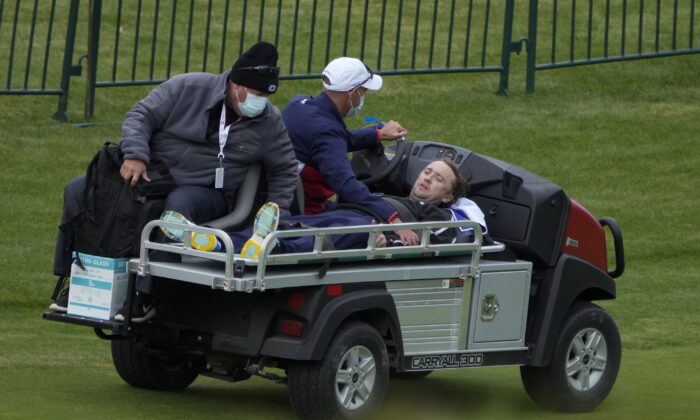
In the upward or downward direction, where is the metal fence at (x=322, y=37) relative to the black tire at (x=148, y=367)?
upward

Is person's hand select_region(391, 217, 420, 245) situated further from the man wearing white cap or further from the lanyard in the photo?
the lanyard

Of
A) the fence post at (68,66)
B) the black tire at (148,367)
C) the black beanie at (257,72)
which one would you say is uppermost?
the fence post at (68,66)

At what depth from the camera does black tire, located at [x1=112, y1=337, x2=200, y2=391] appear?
8.38 m

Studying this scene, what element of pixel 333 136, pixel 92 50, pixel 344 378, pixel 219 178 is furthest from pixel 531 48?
Result: pixel 344 378

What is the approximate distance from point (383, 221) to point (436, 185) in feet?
1.86

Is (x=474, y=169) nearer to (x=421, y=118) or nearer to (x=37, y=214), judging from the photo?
(x=37, y=214)

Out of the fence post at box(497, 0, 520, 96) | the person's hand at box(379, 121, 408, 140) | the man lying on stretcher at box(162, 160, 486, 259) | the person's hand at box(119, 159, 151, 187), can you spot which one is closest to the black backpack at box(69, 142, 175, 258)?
the person's hand at box(119, 159, 151, 187)

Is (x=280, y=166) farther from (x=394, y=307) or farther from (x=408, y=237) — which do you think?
(x=394, y=307)

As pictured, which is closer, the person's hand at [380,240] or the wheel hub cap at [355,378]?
the wheel hub cap at [355,378]

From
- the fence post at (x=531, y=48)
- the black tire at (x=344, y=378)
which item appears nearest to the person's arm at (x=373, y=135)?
the black tire at (x=344, y=378)

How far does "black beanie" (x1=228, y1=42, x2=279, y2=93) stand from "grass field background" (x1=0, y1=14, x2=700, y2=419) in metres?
1.67

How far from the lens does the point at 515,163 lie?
15.2 m

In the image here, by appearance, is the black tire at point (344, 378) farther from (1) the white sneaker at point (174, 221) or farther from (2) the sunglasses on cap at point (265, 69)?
(2) the sunglasses on cap at point (265, 69)

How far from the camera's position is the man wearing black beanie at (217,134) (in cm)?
777
